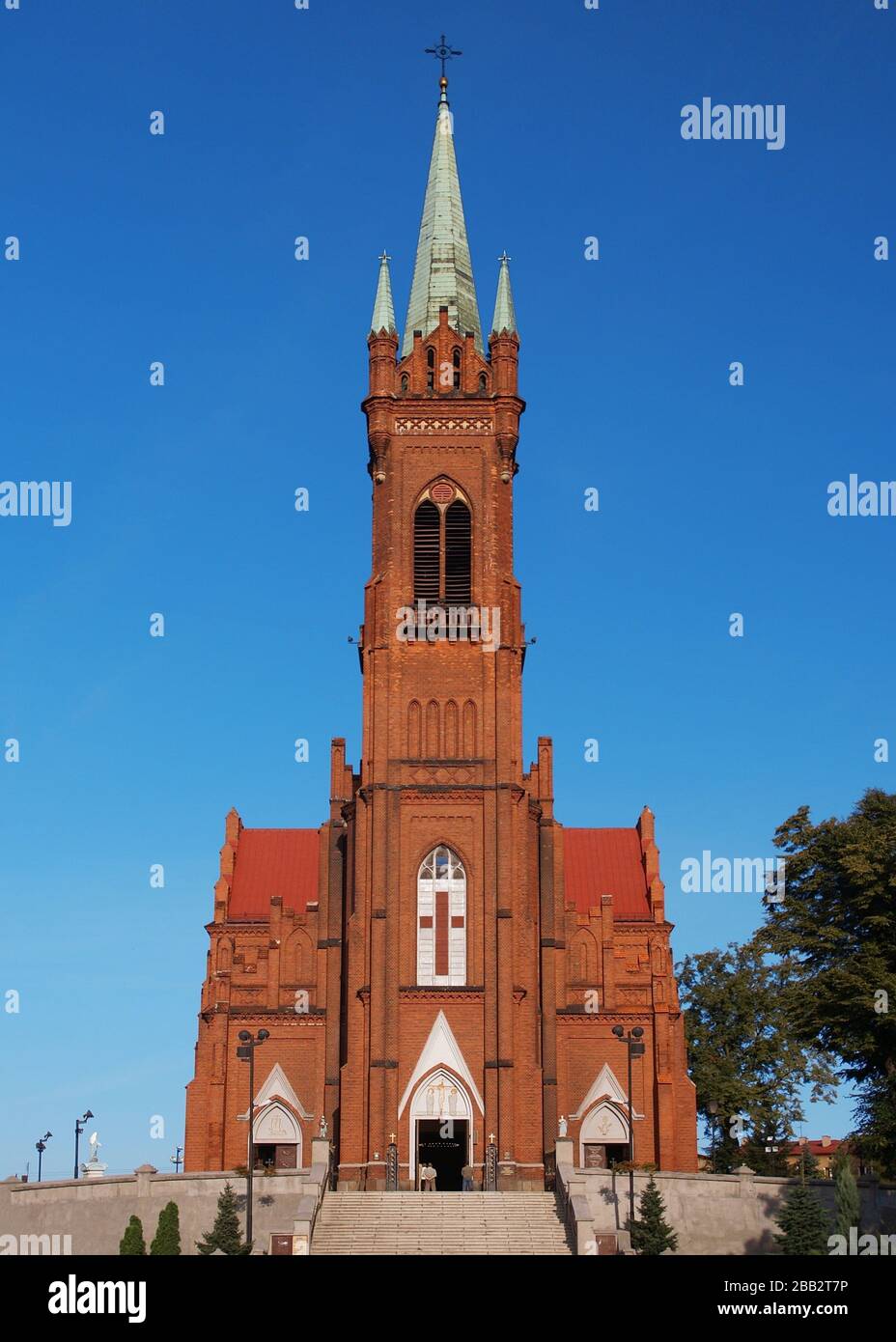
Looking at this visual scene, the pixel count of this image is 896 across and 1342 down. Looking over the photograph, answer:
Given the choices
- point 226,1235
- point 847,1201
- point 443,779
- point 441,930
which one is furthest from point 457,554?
point 847,1201

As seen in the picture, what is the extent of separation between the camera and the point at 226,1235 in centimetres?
4216

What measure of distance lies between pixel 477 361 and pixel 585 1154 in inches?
1126

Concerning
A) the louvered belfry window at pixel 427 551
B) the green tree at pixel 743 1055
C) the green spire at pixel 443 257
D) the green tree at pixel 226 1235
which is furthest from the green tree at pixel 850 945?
the green spire at pixel 443 257

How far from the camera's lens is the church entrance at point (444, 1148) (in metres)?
55.7

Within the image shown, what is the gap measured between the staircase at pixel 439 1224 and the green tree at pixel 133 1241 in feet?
14.5

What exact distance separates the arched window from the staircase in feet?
28.3

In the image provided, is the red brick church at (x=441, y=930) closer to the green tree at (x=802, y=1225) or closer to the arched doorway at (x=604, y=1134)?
the arched doorway at (x=604, y=1134)

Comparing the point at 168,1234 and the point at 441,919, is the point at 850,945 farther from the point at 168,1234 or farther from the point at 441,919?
the point at 168,1234

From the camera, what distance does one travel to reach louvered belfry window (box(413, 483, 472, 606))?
2413 inches

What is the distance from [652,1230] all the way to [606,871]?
26270 mm
